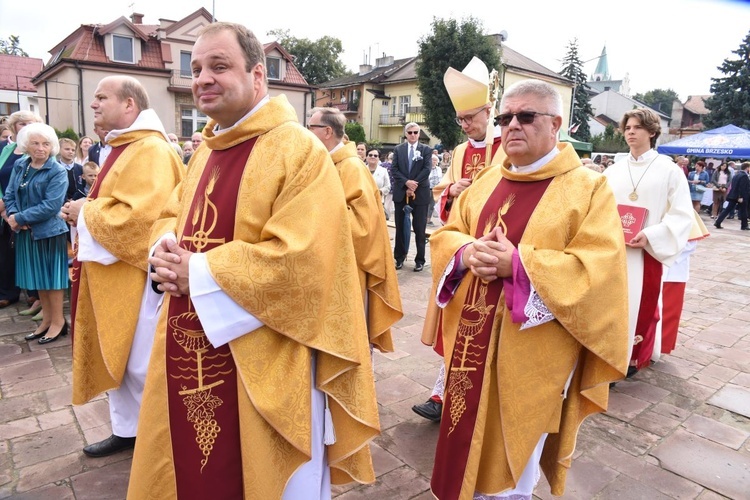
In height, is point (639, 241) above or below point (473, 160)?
below

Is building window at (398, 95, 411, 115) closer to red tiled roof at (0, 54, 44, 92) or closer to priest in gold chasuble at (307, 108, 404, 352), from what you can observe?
red tiled roof at (0, 54, 44, 92)

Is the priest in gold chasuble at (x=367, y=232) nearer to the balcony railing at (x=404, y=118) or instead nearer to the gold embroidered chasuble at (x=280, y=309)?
the gold embroidered chasuble at (x=280, y=309)

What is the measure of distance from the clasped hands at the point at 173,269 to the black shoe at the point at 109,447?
177cm

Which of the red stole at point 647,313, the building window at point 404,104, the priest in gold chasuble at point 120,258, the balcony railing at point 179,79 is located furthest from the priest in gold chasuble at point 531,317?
the building window at point 404,104

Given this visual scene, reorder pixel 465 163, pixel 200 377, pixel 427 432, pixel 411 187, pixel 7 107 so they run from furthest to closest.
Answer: pixel 7 107
pixel 411 187
pixel 465 163
pixel 427 432
pixel 200 377

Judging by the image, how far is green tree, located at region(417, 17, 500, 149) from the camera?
29016mm

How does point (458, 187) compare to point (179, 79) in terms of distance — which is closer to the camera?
point (458, 187)

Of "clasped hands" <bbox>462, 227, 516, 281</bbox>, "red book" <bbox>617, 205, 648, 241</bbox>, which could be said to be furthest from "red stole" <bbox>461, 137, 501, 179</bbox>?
"clasped hands" <bbox>462, 227, 516, 281</bbox>

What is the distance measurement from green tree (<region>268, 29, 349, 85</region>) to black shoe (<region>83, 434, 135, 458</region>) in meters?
49.1

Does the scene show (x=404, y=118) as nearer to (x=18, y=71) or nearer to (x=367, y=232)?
(x=18, y=71)

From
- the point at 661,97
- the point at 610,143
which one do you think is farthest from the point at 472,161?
the point at 661,97

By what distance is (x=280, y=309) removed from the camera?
6.08ft

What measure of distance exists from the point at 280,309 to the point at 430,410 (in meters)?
2.16

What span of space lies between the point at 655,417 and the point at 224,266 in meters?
3.52
